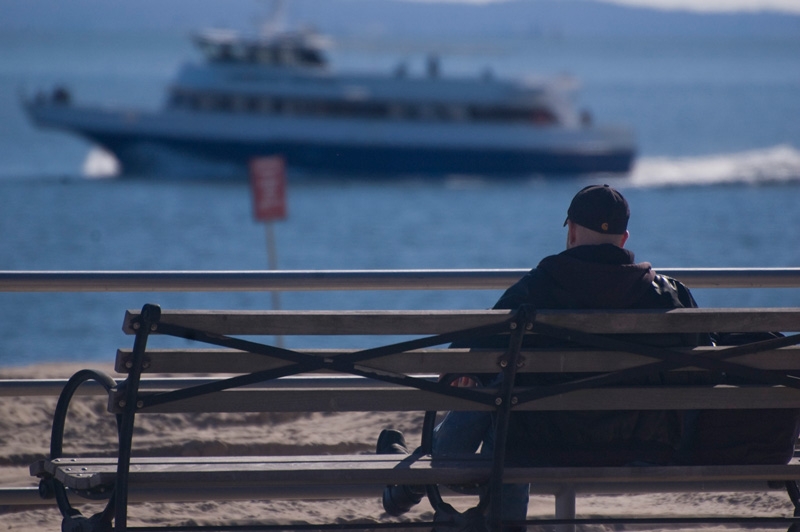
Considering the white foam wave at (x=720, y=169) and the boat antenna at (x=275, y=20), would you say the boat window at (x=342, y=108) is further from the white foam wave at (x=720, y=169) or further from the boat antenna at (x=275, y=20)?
the white foam wave at (x=720, y=169)

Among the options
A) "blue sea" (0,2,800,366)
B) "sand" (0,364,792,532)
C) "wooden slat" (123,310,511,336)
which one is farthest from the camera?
"blue sea" (0,2,800,366)

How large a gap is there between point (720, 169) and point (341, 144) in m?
21.5

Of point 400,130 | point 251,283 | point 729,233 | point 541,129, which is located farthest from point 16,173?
point 251,283

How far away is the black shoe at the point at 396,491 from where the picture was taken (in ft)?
9.61

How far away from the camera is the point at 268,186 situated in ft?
39.0

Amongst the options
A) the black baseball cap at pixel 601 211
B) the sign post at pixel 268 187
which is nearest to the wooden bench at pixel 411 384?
the black baseball cap at pixel 601 211

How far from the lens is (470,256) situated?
31.1 metres

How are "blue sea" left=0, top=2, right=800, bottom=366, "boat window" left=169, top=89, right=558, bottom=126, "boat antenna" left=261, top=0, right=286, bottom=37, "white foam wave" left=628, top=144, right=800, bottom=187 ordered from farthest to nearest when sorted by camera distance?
"white foam wave" left=628, top=144, right=800, bottom=187, "boat antenna" left=261, top=0, right=286, bottom=37, "boat window" left=169, top=89, right=558, bottom=126, "blue sea" left=0, top=2, right=800, bottom=366

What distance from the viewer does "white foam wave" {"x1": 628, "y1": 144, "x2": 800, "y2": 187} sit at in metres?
49.9

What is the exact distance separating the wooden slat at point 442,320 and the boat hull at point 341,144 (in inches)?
1569

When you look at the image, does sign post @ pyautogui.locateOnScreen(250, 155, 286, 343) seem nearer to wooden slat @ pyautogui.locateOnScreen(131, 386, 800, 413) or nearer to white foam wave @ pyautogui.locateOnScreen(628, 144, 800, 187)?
wooden slat @ pyautogui.locateOnScreen(131, 386, 800, 413)

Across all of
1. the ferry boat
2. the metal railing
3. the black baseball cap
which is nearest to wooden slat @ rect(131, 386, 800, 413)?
the black baseball cap

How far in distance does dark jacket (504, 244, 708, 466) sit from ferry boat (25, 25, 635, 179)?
130ft

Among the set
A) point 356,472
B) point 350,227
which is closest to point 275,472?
point 356,472
